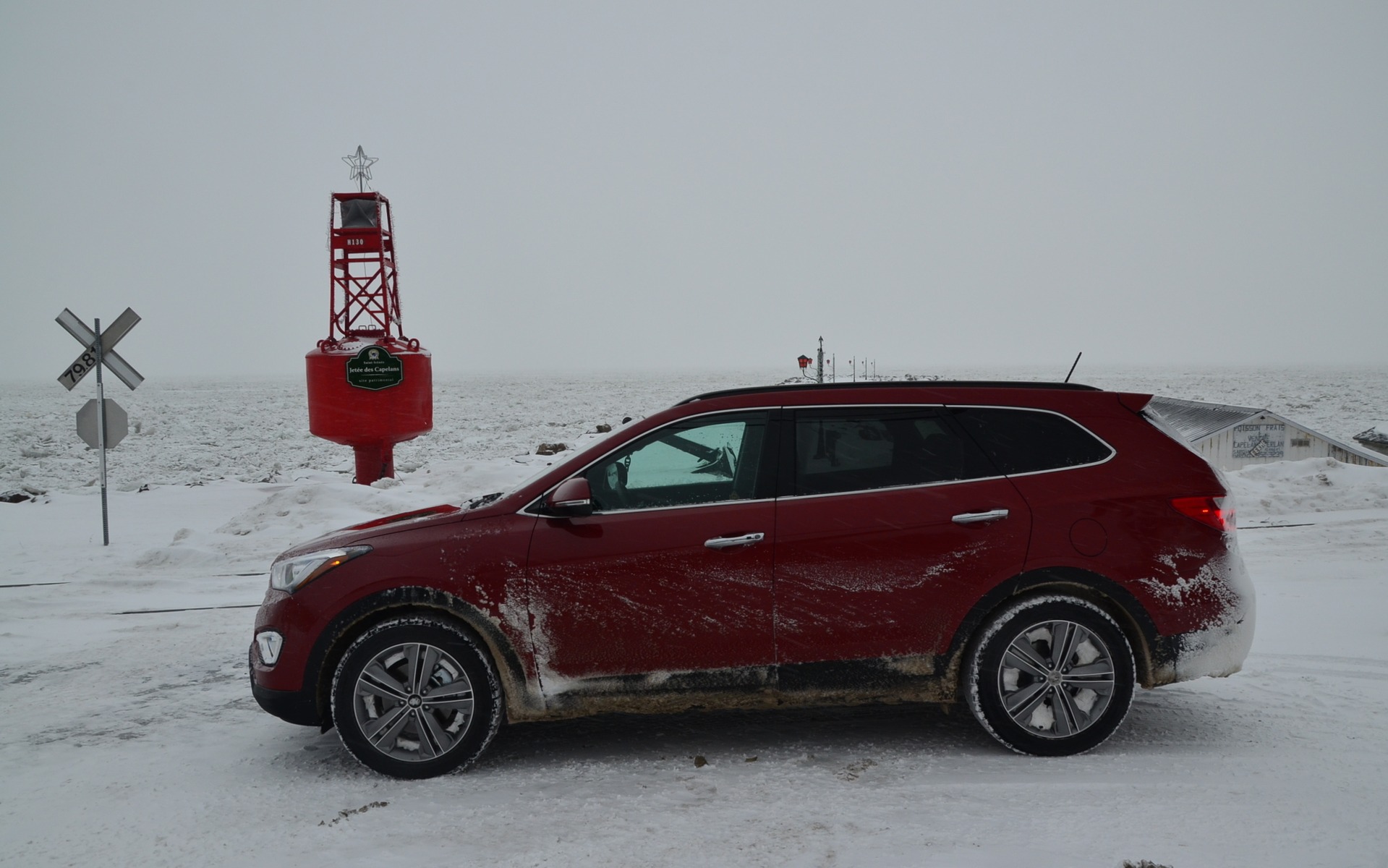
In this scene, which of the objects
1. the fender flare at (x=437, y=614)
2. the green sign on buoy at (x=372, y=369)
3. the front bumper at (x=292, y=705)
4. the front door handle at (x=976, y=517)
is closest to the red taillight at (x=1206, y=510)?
the front door handle at (x=976, y=517)

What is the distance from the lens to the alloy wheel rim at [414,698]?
4.34m

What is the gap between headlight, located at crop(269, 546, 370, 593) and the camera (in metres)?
4.40

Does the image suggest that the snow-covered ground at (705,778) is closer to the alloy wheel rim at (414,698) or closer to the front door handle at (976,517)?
the alloy wheel rim at (414,698)

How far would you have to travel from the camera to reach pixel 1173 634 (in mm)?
4453

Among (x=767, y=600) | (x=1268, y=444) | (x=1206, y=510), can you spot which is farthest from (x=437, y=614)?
(x=1268, y=444)

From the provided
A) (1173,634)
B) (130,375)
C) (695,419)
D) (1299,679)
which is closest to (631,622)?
(695,419)

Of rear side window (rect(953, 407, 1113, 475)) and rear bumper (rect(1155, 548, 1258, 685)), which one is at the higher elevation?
rear side window (rect(953, 407, 1113, 475))

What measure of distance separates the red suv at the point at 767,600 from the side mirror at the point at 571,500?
0.01 m

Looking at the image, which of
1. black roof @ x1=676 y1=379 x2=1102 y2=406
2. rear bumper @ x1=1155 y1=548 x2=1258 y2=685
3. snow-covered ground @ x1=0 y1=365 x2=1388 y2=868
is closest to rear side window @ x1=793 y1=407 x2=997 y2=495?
black roof @ x1=676 y1=379 x2=1102 y2=406

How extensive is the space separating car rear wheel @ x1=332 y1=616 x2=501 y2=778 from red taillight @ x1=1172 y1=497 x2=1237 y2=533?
3230mm

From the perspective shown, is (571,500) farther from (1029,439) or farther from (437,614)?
(1029,439)

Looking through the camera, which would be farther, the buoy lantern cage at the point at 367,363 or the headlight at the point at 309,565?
the buoy lantern cage at the point at 367,363

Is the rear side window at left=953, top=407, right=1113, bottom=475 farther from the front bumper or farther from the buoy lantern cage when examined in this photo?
the buoy lantern cage

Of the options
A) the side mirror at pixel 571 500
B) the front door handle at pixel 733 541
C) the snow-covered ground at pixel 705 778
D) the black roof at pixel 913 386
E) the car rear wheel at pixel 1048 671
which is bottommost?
the snow-covered ground at pixel 705 778
